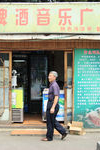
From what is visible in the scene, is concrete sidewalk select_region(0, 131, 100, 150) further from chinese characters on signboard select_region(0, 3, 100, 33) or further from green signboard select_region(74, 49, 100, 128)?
chinese characters on signboard select_region(0, 3, 100, 33)

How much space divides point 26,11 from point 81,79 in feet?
7.83

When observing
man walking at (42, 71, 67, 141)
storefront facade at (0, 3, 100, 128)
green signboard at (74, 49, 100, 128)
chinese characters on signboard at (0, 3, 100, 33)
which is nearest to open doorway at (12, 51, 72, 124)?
storefront facade at (0, 3, 100, 128)

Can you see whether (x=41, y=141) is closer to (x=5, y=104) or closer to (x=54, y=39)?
(x=5, y=104)

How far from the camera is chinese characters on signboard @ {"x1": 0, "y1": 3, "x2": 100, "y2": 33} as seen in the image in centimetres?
586

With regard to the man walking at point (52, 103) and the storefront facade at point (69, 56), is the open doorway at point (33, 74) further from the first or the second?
the man walking at point (52, 103)

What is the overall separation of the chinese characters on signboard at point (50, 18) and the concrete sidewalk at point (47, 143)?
2.78 metres

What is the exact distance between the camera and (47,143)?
17.0 feet

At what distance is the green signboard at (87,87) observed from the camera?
6207mm

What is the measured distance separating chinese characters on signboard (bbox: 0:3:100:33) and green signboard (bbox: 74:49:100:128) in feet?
2.42

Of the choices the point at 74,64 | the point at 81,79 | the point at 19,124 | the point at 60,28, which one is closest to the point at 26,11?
the point at 60,28

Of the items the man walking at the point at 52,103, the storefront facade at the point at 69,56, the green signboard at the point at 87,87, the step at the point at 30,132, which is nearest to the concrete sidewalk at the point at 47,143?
the step at the point at 30,132

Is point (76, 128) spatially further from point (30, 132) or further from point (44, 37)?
point (44, 37)

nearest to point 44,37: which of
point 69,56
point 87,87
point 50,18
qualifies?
point 50,18

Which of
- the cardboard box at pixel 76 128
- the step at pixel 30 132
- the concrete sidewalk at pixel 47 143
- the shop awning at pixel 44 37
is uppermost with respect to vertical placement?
the shop awning at pixel 44 37
